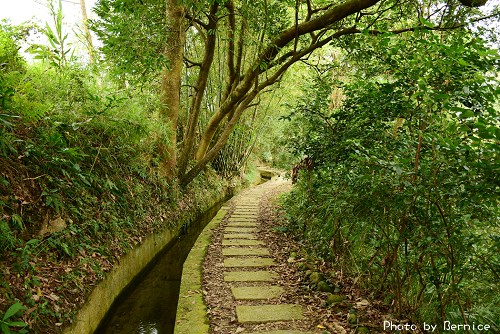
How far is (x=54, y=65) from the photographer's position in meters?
3.57

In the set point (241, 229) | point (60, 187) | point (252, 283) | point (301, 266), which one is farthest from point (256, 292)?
point (241, 229)

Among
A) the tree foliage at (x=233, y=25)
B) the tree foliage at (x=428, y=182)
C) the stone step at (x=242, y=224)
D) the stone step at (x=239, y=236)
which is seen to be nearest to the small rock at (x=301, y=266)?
the tree foliage at (x=428, y=182)

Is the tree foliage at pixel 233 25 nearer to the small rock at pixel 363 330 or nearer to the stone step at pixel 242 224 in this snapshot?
the stone step at pixel 242 224

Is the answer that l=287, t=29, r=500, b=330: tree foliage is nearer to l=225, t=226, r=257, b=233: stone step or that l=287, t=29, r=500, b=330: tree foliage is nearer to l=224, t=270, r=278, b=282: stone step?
l=224, t=270, r=278, b=282: stone step

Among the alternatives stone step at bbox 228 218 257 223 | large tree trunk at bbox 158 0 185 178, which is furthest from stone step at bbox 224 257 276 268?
large tree trunk at bbox 158 0 185 178

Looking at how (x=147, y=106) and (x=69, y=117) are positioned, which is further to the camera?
(x=147, y=106)

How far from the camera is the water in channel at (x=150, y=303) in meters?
3.24

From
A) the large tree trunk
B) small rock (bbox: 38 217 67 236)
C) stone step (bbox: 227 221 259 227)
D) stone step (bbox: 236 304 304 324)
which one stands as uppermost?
the large tree trunk

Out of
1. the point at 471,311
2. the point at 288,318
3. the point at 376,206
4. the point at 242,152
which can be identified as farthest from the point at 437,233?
the point at 242,152

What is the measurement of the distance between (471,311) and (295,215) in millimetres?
3429

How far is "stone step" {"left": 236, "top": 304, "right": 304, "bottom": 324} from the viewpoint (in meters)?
2.72

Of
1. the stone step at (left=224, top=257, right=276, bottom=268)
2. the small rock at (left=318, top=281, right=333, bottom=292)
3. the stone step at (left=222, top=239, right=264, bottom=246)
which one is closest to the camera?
the small rock at (left=318, top=281, right=333, bottom=292)

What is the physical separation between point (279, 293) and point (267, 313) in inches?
18.1

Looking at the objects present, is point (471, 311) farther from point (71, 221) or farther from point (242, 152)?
point (242, 152)
